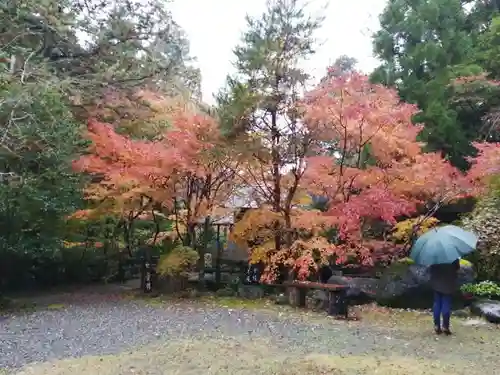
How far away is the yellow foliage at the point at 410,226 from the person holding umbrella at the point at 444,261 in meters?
3.48

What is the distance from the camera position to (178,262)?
35.8 feet

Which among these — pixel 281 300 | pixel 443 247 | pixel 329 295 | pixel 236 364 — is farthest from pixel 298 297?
pixel 236 364

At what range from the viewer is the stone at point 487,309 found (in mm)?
8469

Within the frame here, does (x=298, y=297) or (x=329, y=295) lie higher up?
(x=329, y=295)

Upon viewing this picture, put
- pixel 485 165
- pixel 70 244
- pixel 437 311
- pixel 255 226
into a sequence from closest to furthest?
pixel 437 311 → pixel 485 165 → pixel 255 226 → pixel 70 244

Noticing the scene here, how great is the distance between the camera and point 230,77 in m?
10.7

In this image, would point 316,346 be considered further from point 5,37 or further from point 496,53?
point 496,53

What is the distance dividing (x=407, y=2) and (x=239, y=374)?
1305cm

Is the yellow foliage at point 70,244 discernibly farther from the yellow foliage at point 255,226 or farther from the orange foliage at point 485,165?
the orange foliage at point 485,165

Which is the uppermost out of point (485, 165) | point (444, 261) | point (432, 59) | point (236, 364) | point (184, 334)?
point (432, 59)

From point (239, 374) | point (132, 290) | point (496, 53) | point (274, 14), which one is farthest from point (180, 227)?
point (496, 53)

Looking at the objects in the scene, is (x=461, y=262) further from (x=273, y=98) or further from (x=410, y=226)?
(x=273, y=98)

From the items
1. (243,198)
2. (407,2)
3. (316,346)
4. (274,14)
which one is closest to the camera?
(316,346)

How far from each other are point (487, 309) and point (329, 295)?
2.68m
